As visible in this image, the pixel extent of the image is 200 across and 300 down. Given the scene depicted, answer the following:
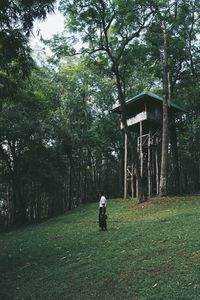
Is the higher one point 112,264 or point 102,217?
point 102,217

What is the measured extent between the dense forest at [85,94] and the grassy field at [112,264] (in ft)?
17.1

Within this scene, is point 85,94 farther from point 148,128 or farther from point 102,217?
point 102,217

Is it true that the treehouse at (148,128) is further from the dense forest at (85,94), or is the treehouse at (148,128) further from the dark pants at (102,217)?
the dark pants at (102,217)

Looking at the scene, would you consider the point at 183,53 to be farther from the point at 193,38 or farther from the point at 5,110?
the point at 5,110

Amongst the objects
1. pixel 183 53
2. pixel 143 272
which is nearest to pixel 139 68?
pixel 183 53

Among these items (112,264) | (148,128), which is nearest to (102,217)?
(112,264)

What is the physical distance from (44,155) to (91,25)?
1175cm

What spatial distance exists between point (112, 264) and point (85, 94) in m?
30.6

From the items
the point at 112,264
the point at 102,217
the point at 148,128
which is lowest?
the point at 112,264

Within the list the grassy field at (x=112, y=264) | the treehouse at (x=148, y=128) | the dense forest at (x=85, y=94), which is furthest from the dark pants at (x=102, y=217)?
the treehouse at (x=148, y=128)

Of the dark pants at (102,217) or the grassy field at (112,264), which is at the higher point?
the dark pants at (102,217)

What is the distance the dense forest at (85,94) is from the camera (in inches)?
612

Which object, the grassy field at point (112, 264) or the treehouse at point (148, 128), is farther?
the treehouse at point (148, 128)

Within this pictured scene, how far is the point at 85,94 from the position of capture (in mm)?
40000
